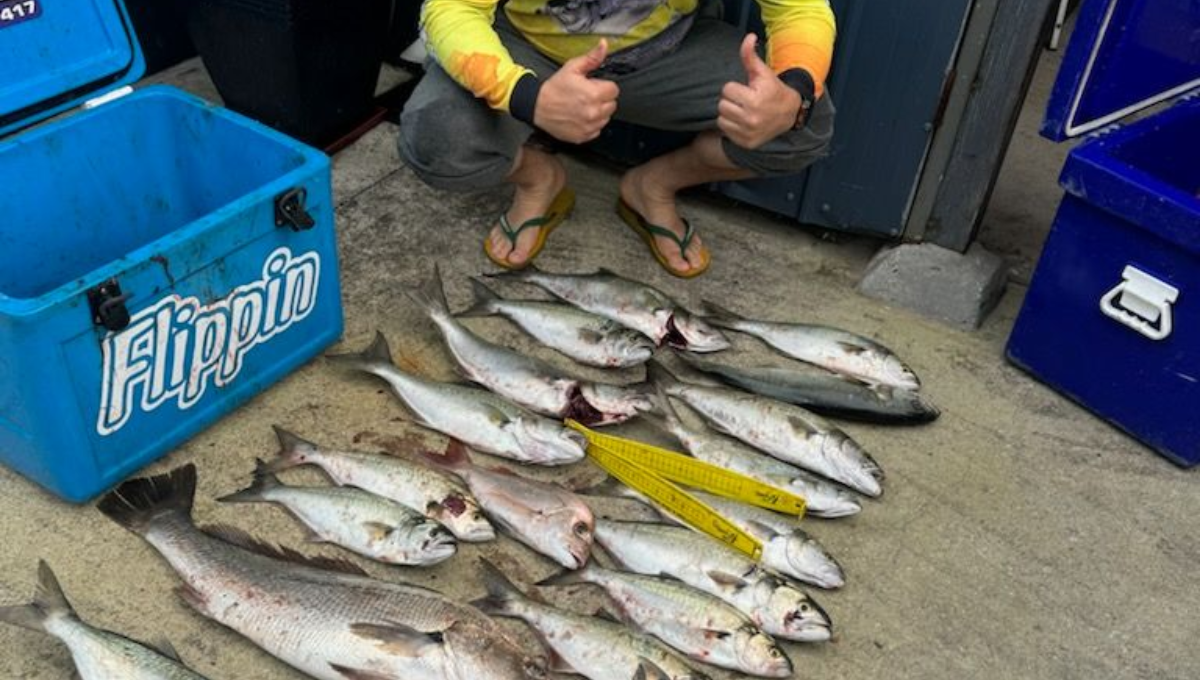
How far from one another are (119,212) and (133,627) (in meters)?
1.07

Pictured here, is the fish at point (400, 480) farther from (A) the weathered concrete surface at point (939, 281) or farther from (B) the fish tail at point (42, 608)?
(A) the weathered concrete surface at point (939, 281)

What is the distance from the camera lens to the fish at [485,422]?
2.31 metres

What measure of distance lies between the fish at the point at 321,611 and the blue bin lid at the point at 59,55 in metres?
0.95

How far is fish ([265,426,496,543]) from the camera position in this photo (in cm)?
213

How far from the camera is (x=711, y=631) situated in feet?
6.36

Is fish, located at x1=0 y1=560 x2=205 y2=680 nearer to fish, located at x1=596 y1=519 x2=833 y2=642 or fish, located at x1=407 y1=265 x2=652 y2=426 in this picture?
fish, located at x1=596 y1=519 x2=833 y2=642

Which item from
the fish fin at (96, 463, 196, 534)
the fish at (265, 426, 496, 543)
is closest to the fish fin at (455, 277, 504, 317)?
the fish at (265, 426, 496, 543)

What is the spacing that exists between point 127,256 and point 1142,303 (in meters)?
2.14

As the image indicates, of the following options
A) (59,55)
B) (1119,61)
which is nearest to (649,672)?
(1119,61)

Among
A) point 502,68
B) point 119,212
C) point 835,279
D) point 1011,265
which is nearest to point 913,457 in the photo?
point 835,279

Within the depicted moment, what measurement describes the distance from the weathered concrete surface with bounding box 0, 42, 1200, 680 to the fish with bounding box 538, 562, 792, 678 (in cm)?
11

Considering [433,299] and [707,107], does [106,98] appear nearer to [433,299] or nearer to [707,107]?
[433,299]

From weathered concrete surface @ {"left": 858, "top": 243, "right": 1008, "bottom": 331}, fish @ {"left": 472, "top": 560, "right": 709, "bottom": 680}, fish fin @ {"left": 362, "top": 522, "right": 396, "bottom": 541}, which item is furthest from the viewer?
weathered concrete surface @ {"left": 858, "top": 243, "right": 1008, "bottom": 331}

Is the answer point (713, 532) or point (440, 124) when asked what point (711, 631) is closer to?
point (713, 532)
